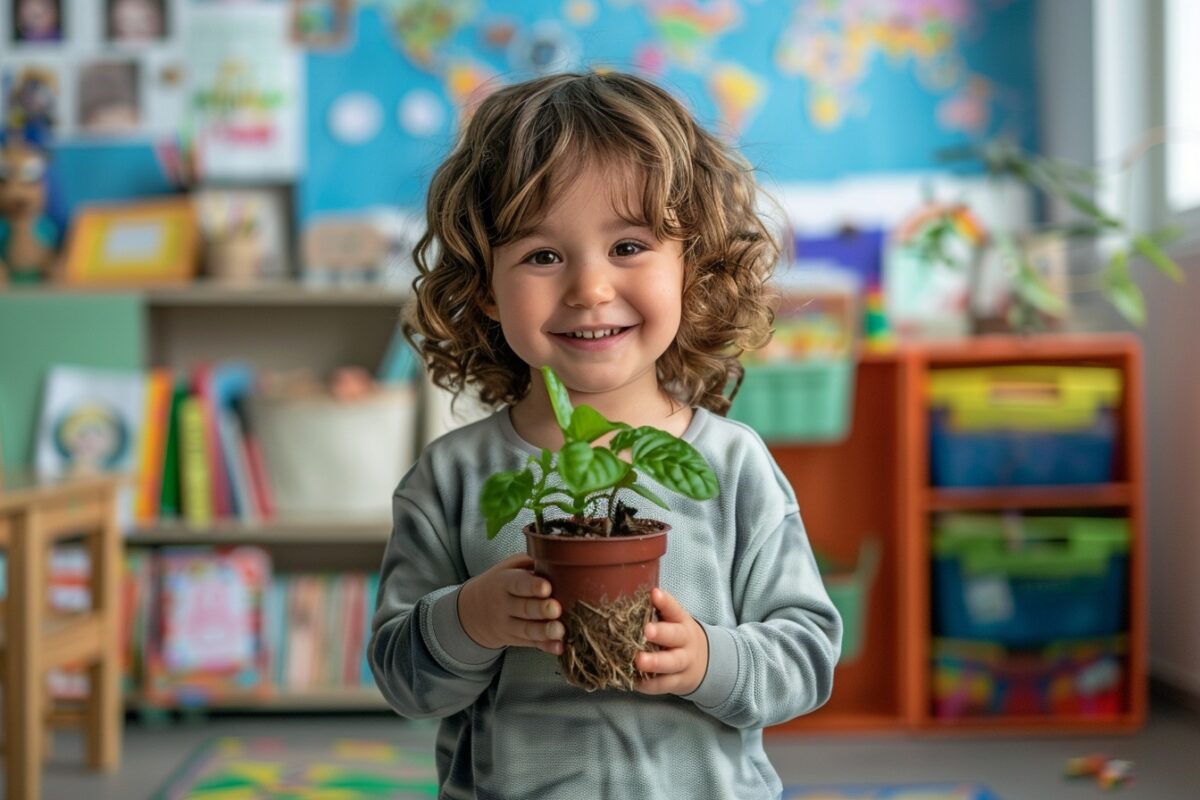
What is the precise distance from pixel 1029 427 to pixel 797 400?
1.69 ft

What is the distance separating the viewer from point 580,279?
95cm

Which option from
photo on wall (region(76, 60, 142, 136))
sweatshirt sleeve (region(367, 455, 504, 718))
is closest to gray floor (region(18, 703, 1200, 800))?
photo on wall (region(76, 60, 142, 136))

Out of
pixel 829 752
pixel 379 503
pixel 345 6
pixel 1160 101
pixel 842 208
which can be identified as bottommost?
pixel 829 752

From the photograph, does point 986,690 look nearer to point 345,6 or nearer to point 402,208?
point 402,208

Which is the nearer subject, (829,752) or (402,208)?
(829,752)

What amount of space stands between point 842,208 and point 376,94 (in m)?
1.27

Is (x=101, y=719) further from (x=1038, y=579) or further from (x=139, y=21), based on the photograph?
(x=1038, y=579)

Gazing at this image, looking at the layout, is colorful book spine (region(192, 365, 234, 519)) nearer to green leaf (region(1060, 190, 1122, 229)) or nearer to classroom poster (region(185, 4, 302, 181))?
classroom poster (region(185, 4, 302, 181))

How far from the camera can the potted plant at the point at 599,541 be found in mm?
810

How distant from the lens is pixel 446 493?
1021 mm

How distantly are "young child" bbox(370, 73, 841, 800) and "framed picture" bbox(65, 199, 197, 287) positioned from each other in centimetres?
240

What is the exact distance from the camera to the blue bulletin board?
3342 millimetres

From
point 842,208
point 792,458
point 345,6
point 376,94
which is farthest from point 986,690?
point 345,6

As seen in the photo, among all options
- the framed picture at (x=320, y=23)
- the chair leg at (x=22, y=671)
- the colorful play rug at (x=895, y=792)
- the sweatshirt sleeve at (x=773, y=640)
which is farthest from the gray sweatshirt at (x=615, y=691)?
the framed picture at (x=320, y=23)
